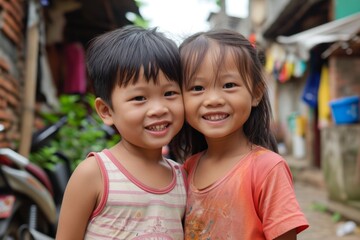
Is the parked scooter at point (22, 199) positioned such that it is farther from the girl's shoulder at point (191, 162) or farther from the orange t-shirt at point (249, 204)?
the orange t-shirt at point (249, 204)

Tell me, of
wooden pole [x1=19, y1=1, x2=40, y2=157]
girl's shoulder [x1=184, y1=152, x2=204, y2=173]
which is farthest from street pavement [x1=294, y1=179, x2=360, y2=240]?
girl's shoulder [x1=184, y1=152, x2=204, y2=173]

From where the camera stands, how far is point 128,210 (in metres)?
1.49

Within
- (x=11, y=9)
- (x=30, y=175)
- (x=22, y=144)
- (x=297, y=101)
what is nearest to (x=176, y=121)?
(x=30, y=175)

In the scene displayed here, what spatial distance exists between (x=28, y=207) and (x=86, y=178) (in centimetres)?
176

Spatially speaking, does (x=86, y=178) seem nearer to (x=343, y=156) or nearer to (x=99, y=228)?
(x=99, y=228)

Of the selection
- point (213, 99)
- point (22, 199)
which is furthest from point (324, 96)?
point (213, 99)

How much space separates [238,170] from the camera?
1555 mm

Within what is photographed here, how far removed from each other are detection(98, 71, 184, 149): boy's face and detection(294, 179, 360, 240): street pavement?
12.1 feet

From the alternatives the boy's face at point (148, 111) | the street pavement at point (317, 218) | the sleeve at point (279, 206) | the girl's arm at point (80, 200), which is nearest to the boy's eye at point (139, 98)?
the boy's face at point (148, 111)

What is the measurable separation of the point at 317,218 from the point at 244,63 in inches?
189

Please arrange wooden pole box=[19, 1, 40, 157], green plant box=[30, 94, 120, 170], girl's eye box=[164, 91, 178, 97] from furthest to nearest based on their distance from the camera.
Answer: wooden pole box=[19, 1, 40, 157]
green plant box=[30, 94, 120, 170]
girl's eye box=[164, 91, 178, 97]

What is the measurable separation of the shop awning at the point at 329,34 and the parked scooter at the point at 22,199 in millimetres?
3858

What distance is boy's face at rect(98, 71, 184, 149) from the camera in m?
1.53

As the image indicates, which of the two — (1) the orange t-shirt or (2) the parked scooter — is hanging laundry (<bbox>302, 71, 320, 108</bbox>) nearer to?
(2) the parked scooter
